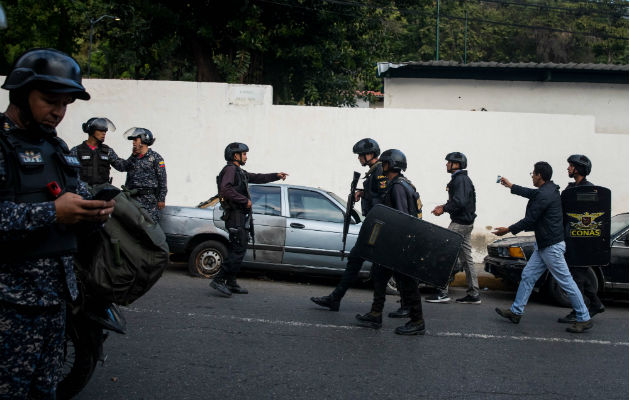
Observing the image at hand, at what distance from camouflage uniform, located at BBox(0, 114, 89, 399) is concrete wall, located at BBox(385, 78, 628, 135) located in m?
14.7

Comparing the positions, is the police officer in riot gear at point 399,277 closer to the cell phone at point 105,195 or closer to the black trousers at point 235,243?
the black trousers at point 235,243

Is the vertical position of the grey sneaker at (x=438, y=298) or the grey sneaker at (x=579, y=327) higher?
the grey sneaker at (x=579, y=327)

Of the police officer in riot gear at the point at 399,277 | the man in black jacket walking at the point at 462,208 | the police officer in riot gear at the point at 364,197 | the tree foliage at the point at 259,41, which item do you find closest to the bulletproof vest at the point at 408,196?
the police officer in riot gear at the point at 399,277

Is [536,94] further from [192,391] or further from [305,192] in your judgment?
[192,391]

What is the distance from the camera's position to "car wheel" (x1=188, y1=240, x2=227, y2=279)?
9.03 m

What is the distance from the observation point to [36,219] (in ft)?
7.82

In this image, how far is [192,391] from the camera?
170 inches

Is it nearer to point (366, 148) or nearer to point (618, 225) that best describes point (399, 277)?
point (366, 148)

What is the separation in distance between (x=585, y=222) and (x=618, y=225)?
2.34m

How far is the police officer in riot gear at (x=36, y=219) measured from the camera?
2432 millimetres

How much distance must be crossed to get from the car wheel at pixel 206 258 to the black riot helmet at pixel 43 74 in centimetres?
652

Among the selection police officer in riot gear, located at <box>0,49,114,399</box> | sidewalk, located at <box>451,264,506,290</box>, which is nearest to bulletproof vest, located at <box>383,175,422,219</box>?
sidewalk, located at <box>451,264,506,290</box>

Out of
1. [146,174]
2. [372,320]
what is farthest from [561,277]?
[146,174]

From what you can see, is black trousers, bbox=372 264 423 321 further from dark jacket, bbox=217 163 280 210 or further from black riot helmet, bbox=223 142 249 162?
black riot helmet, bbox=223 142 249 162
